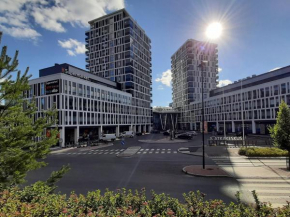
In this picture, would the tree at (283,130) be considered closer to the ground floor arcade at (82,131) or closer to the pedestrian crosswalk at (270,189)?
the pedestrian crosswalk at (270,189)

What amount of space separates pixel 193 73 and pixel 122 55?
163ft

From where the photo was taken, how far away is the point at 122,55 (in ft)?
274

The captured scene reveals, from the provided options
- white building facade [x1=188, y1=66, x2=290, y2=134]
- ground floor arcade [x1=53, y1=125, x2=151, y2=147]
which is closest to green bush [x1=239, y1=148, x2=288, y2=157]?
white building facade [x1=188, y1=66, x2=290, y2=134]

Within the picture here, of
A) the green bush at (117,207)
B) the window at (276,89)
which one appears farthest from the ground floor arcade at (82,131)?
the window at (276,89)

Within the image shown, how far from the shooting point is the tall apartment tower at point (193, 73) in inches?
4419

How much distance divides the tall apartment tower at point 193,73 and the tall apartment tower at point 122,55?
30.2m

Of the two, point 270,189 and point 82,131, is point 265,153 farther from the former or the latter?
point 82,131

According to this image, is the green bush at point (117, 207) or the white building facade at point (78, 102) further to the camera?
the white building facade at point (78, 102)

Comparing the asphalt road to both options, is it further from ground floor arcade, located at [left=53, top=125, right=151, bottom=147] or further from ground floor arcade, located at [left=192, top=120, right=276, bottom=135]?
ground floor arcade, located at [left=192, top=120, right=276, bottom=135]

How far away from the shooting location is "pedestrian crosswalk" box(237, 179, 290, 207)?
10736mm

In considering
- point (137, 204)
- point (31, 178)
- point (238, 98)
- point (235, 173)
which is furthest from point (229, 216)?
point (238, 98)

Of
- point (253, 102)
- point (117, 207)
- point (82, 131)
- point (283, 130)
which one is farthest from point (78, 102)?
point (253, 102)

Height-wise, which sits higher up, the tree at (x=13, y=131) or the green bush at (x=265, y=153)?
the tree at (x=13, y=131)

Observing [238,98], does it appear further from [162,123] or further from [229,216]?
[229,216]
